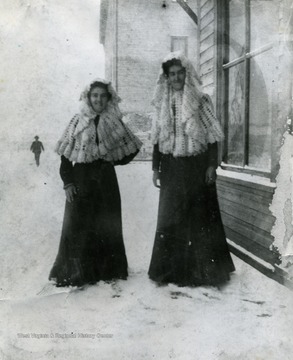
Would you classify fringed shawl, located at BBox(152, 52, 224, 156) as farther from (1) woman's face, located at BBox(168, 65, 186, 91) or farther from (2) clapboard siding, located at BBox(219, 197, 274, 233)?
(2) clapboard siding, located at BBox(219, 197, 274, 233)

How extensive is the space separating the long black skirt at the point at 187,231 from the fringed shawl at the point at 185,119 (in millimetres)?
116

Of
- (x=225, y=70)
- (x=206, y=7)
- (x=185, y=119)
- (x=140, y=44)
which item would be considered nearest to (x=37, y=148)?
(x=185, y=119)

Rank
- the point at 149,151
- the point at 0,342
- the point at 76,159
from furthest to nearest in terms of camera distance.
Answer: the point at 149,151 → the point at 76,159 → the point at 0,342

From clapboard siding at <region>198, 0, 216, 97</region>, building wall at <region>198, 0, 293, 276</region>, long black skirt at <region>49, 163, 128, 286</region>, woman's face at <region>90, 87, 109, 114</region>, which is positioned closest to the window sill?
building wall at <region>198, 0, 293, 276</region>

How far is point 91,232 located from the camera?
3.20m

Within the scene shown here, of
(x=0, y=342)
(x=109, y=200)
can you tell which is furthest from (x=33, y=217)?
(x=0, y=342)

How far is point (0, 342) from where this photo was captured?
2.88 metres

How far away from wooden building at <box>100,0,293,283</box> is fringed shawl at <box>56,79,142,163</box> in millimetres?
266

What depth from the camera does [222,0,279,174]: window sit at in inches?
126

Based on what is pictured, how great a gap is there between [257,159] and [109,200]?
4.29 ft

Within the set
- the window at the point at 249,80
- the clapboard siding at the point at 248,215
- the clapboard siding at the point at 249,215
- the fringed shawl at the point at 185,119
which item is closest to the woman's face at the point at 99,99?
the fringed shawl at the point at 185,119

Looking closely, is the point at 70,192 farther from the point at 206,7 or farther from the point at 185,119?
the point at 206,7

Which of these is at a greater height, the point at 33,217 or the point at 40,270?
the point at 33,217

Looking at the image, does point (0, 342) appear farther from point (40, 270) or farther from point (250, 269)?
point (250, 269)
